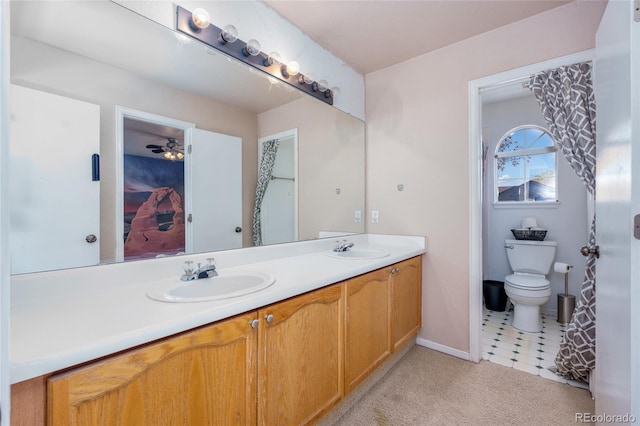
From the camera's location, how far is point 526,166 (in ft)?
10.5

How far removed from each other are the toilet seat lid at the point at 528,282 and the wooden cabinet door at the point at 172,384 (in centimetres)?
252

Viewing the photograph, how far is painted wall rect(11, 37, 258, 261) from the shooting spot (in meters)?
0.98

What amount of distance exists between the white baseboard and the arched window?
2.05m

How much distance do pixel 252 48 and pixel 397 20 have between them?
1002 mm

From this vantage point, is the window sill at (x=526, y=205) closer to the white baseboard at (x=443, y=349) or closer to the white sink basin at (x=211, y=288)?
the white baseboard at (x=443, y=349)

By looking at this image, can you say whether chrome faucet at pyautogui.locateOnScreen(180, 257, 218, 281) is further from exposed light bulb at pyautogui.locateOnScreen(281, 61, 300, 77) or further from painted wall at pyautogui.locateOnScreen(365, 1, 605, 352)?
painted wall at pyautogui.locateOnScreen(365, 1, 605, 352)

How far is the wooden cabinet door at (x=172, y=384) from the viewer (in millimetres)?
648

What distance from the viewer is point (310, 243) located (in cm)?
204

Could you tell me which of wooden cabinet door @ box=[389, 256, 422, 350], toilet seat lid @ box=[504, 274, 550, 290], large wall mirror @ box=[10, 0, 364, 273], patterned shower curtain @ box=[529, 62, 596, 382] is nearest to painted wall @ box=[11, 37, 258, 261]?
large wall mirror @ box=[10, 0, 364, 273]

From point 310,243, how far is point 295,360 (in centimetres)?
97

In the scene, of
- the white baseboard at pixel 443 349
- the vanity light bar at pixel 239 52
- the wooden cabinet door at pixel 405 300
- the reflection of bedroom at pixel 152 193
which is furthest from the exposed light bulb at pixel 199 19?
the white baseboard at pixel 443 349

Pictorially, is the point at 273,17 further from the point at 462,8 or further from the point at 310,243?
the point at 310,243

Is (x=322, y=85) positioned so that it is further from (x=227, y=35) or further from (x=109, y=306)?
(x=109, y=306)

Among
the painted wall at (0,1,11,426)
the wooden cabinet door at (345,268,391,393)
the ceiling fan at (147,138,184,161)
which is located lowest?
the wooden cabinet door at (345,268,391,393)
